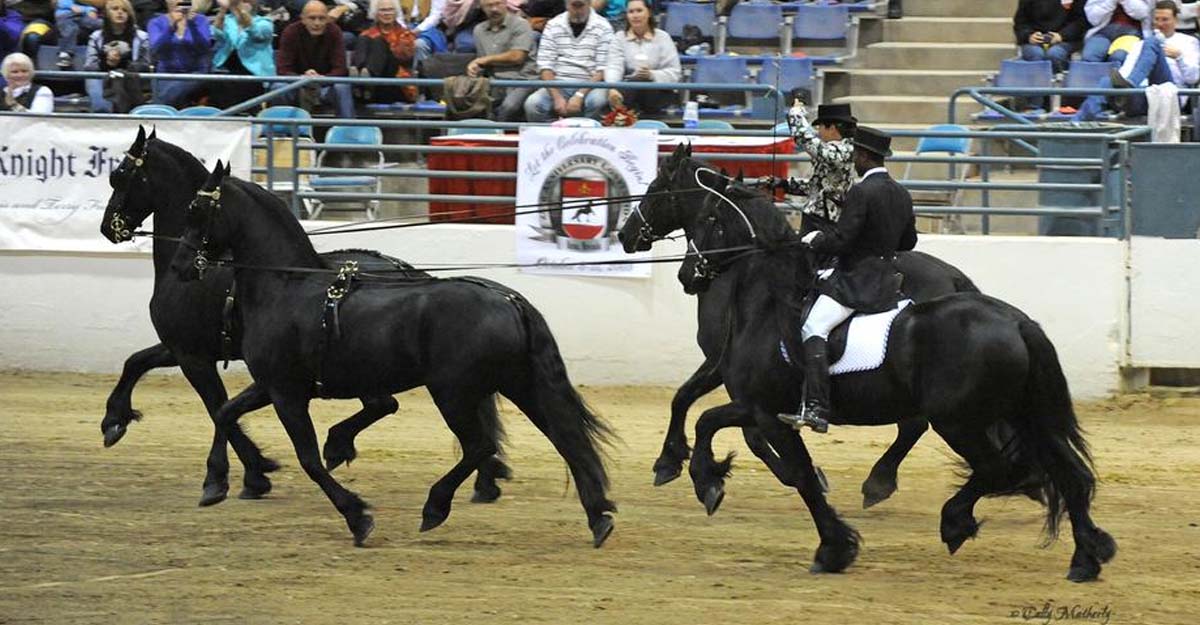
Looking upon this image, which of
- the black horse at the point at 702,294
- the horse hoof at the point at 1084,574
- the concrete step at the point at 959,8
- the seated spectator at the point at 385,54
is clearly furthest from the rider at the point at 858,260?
the concrete step at the point at 959,8

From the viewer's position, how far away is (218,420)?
9.63 metres

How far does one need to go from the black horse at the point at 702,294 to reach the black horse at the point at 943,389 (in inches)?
15.8

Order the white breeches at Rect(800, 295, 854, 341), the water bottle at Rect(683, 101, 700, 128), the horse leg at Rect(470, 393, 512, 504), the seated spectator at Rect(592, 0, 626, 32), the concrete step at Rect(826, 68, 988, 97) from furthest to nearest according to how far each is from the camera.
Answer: the concrete step at Rect(826, 68, 988, 97)
the seated spectator at Rect(592, 0, 626, 32)
the water bottle at Rect(683, 101, 700, 128)
the horse leg at Rect(470, 393, 512, 504)
the white breeches at Rect(800, 295, 854, 341)

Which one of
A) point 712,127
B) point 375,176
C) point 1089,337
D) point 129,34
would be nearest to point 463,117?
point 375,176

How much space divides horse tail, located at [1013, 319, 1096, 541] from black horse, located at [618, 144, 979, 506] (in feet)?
5.03

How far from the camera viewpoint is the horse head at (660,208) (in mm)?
9445

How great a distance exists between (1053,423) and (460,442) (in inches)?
114

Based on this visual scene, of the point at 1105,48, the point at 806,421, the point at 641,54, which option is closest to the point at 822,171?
the point at 806,421

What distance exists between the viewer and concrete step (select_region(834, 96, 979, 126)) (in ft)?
57.8

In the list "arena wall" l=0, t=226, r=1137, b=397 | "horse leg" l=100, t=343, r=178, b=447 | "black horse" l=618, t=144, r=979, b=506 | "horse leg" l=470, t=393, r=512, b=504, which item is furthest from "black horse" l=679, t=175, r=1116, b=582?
"arena wall" l=0, t=226, r=1137, b=397

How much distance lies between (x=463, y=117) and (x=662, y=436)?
435 centimetres

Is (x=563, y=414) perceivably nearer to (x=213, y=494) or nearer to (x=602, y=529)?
(x=602, y=529)

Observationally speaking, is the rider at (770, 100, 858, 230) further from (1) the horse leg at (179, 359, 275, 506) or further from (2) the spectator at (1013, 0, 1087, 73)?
(2) the spectator at (1013, 0, 1087, 73)

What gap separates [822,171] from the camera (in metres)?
9.81
